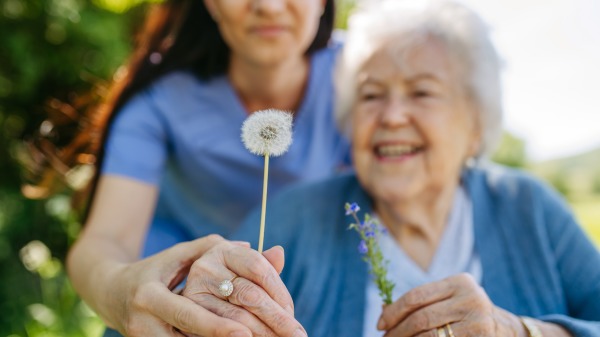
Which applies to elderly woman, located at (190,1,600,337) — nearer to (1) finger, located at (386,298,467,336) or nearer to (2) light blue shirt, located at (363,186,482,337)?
(2) light blue shirt, located at (363,186,482,337)

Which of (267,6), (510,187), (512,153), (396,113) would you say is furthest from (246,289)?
(512,153)

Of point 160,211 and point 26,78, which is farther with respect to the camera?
point 26,78

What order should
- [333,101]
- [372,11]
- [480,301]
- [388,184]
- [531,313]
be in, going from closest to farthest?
[480,301], [531,313], [388,184], [372,11], [333,101]

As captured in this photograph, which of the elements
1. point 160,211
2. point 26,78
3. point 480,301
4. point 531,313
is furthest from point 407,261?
point 26,78

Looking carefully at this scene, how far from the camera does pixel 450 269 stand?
1829 millimetres

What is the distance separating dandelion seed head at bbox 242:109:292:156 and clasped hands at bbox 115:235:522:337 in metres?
0.18

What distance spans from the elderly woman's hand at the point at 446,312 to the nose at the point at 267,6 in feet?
Answer: 3.01

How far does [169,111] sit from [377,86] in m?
0.67

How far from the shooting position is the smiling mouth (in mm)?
1824

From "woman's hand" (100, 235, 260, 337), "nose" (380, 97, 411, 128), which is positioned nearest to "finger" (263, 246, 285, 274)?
"woman's hand" (100, 235, 260, 337)

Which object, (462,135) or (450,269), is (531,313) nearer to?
(450,269)

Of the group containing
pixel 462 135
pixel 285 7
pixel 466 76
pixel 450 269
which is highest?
pixel 285 7

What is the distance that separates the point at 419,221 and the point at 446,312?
57 cm

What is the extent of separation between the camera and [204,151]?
2.13m
